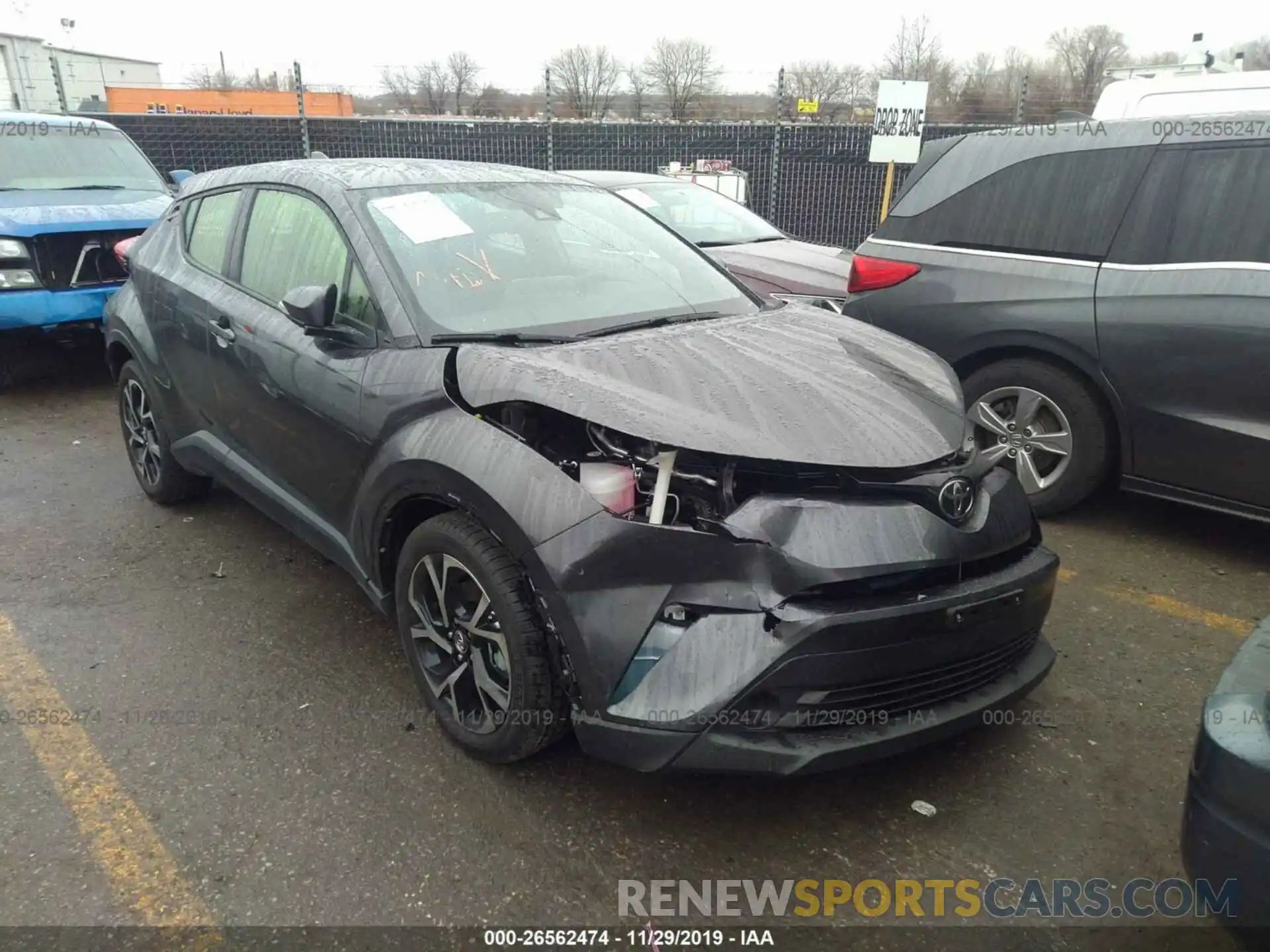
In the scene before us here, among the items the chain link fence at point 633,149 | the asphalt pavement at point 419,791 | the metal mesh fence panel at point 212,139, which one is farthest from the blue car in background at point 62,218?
the chain link fence at point 633,149

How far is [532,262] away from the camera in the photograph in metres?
3.18

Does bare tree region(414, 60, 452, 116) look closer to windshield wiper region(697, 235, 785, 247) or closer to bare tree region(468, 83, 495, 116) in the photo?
bare tree region(468, 83, 495, 116)

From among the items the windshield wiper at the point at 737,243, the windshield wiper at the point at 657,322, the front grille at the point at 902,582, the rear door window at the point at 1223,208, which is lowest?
the front grille at the point at 902,582

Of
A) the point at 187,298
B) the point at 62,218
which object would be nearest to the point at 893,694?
the point at 187,298

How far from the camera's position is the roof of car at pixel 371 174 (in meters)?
3.30

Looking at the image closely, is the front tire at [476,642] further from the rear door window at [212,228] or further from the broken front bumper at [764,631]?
the rear door window at [212,228]

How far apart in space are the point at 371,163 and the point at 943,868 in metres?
3.15

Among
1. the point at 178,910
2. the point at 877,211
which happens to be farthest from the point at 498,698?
the point at 877,211

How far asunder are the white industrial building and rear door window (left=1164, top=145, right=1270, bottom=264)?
12998 mm

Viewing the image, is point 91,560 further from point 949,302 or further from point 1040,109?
point 1040,109

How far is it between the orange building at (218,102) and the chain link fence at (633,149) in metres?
11.0

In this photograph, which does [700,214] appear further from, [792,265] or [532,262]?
[532,262]

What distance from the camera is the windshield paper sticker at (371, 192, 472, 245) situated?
308cm

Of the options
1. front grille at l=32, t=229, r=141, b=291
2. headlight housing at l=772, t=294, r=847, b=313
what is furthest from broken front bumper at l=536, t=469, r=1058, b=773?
front grille at l=32, t=229, r=141, b=291
